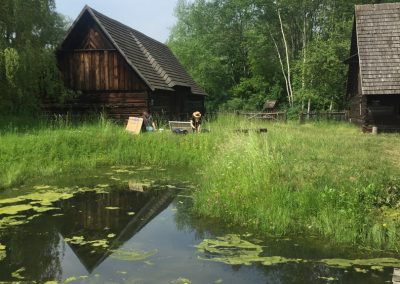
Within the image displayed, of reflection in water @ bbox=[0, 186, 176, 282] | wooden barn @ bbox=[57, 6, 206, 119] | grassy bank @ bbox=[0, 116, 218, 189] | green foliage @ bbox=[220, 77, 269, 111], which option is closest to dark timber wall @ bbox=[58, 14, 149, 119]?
wooden barn @ bbox=[57, 6, 206, 119]

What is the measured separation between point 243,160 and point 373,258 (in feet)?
12.7

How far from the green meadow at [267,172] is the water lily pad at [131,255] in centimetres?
201

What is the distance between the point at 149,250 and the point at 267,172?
3116 millimetres

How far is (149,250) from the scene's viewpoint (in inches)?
286

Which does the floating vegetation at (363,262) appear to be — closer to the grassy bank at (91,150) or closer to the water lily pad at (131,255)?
the water lily pad at (131,255)

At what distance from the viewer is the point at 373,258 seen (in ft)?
21.6

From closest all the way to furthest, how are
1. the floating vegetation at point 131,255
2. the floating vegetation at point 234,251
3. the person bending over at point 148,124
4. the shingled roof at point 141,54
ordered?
the floating vegetation at point 234,251 < the floating vegetation at point 131,255 < the person bending over at point 148,124 < the shingled roof at point 141,54

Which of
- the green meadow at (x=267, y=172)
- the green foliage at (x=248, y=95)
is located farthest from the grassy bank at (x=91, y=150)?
the green foliage at (x=248, y=95)

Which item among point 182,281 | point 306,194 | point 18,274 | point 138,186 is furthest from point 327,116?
point 18,274

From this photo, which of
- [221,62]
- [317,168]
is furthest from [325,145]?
[221,62]

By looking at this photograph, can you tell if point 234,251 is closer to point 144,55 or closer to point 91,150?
point 91,150

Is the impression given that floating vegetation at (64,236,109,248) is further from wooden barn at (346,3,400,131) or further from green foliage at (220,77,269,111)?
green foliage at (220,77,269,111)

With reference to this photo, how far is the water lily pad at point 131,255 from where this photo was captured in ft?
22.5

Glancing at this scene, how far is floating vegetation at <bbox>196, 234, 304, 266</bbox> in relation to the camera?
21.8 feet
